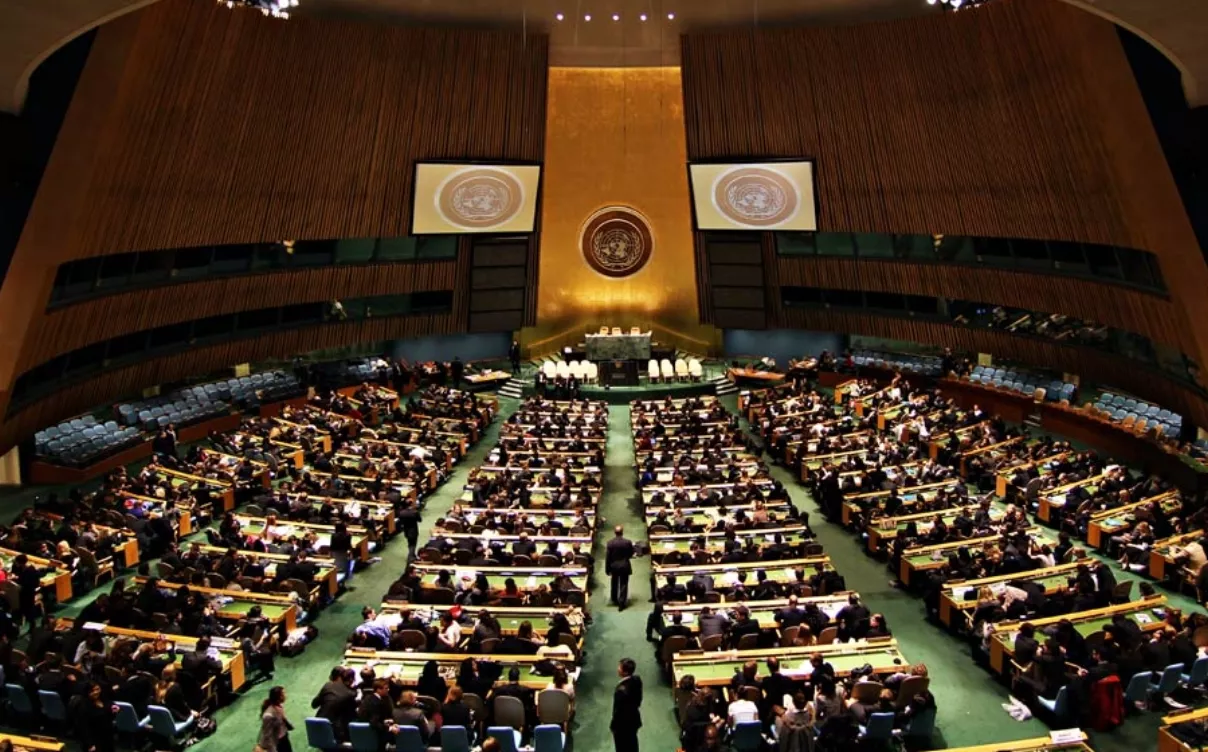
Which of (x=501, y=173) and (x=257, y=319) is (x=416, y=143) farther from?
(x=257, y=319)

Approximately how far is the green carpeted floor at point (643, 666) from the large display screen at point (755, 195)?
11.4m

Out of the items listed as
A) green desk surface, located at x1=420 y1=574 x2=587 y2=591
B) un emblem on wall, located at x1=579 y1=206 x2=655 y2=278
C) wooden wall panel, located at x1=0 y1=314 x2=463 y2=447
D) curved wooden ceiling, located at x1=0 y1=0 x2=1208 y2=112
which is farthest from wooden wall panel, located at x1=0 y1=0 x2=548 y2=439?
green desk surface, located at x1=420 y1=574 x2=587 y2=591

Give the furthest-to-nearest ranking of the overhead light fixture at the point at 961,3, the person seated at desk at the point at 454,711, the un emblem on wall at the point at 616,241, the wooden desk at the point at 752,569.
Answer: the un emblem on wall at the point at 616,241
the overhead light fixture at the point at 961,3
the wooden desk at the point at 752,569
the person seated at desk at the point at 454,711

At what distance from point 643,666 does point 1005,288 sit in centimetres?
1490

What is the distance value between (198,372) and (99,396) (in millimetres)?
3366

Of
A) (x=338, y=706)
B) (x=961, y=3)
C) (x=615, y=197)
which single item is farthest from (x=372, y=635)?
(x=615, y=197)

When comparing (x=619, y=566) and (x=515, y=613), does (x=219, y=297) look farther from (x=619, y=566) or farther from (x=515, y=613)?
(x=515, y=613)

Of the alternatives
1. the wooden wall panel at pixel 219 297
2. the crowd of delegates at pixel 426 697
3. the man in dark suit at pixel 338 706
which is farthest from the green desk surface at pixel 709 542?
the wooden wall panel at pixel 219 297

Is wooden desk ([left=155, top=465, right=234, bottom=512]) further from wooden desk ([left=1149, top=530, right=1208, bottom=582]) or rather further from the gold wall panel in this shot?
the gold wall panel

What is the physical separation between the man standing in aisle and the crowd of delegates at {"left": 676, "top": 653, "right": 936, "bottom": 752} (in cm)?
350

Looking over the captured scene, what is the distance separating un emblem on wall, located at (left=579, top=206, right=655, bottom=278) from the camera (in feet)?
106

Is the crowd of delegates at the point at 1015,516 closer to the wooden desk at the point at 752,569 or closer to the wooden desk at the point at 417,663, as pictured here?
the wooden desk at the point at 752,569

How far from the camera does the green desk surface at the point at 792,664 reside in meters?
10.4

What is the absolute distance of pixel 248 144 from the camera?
2186cm
